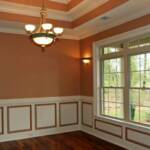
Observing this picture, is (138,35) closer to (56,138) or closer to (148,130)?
(148,130)

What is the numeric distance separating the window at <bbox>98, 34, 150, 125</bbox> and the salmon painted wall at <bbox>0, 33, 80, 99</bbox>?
992 mm

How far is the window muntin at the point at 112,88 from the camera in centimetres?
488

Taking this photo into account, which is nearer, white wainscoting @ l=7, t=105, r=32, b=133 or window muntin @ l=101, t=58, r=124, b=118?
window muntin @ l=101, t=58, r=124, b=118

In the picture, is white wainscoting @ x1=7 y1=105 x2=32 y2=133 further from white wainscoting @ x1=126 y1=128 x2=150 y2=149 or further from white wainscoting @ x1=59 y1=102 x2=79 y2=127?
white wainscoting @ x1=126 y1=128 x2=150 y2=149

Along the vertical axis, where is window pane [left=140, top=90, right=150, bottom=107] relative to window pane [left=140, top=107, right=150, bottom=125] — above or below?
above

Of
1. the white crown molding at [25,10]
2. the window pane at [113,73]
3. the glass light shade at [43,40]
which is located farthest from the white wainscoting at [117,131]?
the glass light shade at [43,40]

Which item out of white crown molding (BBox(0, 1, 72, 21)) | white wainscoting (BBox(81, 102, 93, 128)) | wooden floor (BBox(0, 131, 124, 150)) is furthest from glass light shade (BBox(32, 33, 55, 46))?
white wainscoting (BBox(81, 102, 93, 128))

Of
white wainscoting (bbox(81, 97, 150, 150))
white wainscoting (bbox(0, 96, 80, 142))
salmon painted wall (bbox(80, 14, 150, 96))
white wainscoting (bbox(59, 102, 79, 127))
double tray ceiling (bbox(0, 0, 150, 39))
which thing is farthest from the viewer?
white wainscoting (bbox(59, 102, 79, 127))

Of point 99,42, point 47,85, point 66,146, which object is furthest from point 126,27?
point 66,146

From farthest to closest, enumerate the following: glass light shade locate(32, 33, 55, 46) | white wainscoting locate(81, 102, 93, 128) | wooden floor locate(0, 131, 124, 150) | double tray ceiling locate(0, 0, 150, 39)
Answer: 1. white wainscoting locate(81, 102, 93, 128)
2. wooden floor locate(0, 131, 124, 150)
3. double tray ceiling locate(0, 0, 150, 39)
4. glass light shade locate(32, 33, 55, 46)

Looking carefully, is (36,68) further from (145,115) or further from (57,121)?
(145,115)

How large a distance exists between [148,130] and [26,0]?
3.65 meters

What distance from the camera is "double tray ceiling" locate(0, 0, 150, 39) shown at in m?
3.99

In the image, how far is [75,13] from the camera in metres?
5.00
